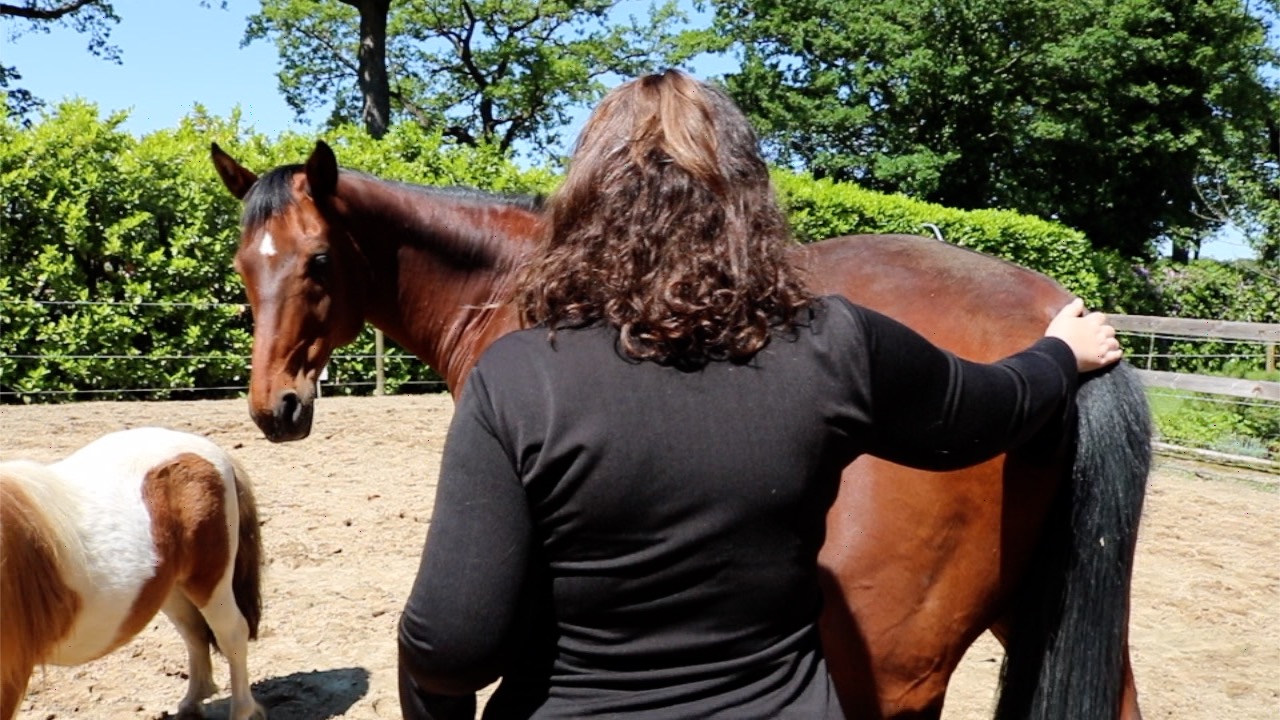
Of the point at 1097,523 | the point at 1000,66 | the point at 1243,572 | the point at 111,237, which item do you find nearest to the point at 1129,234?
the point at 1000,66

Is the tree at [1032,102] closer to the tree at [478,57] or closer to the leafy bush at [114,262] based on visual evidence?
the tree at [478,57]

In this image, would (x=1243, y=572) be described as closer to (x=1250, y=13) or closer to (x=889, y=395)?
(x=889, y=395)

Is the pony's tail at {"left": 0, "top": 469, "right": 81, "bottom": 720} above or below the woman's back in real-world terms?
below

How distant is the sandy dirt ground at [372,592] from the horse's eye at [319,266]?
1.84 meters

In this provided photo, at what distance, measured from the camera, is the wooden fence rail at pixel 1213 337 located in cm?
853

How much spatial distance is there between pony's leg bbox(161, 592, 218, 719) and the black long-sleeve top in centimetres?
287

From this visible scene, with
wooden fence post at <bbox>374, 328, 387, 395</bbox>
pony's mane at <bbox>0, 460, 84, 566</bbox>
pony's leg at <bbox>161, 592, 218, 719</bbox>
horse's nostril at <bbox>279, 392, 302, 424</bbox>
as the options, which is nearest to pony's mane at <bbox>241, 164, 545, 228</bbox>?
horse's nostril at <bbox>279, 392, 302, 424</bbox>

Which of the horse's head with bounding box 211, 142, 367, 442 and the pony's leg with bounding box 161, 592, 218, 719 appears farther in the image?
the pony's leg with bounding box 161, 592, 218, 719

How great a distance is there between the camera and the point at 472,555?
3.51ft

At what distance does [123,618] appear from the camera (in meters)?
2.99

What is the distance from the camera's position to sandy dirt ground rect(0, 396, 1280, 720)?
3740 mm

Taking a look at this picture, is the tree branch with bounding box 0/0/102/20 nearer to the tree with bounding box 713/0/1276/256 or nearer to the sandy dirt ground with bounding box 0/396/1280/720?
the sandy dirt ground with bounding box 0/396/1280/720

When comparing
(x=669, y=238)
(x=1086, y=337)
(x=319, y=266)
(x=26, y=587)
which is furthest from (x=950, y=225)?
(x=669, y=238)

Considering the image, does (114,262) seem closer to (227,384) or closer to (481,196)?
(227,384)
